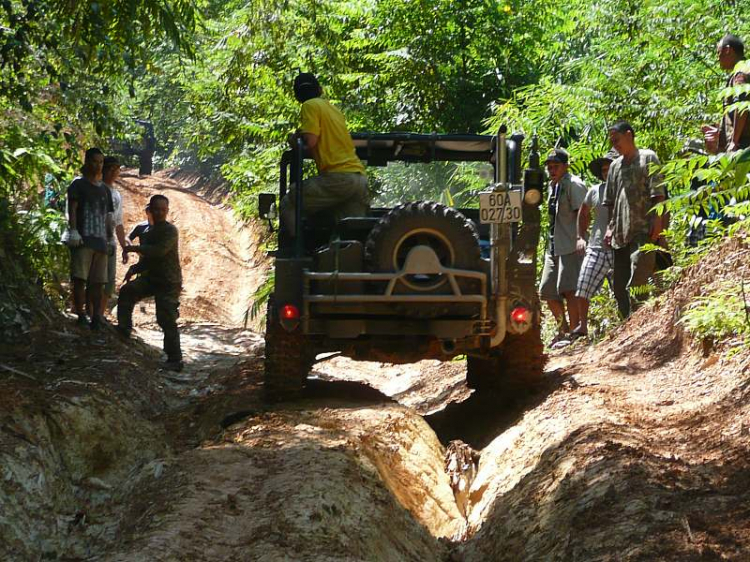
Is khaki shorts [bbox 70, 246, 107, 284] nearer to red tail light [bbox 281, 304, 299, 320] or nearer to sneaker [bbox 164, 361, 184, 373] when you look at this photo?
sneaker [bbox 164, 361, 184, 373]

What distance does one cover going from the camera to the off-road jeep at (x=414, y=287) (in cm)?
770

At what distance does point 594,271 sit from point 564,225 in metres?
0.57

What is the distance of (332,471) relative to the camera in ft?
19.3

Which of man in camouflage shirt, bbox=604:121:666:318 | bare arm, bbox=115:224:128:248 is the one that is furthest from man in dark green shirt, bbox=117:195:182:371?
man in camouflage shirt, bbox=604:121:666:318

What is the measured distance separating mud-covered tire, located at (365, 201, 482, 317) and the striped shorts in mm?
2747

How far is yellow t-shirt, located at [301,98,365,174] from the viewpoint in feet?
27.8

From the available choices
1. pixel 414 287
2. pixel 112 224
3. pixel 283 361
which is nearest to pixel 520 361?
pixel 414 287

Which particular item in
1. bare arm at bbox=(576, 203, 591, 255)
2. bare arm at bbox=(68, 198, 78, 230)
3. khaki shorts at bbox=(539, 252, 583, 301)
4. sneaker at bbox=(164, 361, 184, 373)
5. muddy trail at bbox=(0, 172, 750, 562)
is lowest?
muddy trail at bbox=(0, 172, 750, 562)

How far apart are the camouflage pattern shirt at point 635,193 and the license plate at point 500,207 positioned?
2277 mm

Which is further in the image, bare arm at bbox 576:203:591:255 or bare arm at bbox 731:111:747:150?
bare arm at bbox 576:203:591:255

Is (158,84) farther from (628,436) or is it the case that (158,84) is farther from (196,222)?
(628,436)

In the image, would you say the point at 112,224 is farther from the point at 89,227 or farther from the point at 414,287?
the point at 414,287

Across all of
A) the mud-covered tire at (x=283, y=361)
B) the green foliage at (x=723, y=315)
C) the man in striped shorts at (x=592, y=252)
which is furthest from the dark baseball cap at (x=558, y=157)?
the mud-covered tire at (x=283, y=361)

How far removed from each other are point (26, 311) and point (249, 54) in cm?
507
